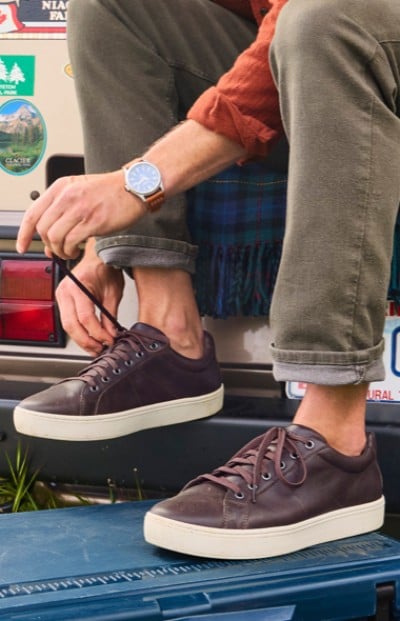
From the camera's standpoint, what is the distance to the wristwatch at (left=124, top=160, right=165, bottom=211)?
1723 mm

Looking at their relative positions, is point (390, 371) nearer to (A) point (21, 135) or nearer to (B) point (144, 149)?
(B) point (144, 149)

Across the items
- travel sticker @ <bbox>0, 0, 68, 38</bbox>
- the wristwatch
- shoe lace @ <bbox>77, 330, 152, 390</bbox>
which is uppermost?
travel sticker @ <bbox>0, 0, 68, 38</bbox>

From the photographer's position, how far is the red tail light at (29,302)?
90.0 inches

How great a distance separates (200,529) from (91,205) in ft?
1.84

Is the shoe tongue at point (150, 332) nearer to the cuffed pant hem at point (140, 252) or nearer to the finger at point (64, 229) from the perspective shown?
the cuffed pant hem at point (140, 252)

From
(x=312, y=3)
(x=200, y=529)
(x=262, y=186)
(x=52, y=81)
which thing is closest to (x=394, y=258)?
(x=262, y=186)

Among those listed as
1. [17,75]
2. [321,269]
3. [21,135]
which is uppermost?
[17,75]

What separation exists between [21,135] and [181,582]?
1252 millimetres

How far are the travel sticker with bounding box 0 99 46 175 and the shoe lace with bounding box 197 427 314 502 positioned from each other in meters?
0.98

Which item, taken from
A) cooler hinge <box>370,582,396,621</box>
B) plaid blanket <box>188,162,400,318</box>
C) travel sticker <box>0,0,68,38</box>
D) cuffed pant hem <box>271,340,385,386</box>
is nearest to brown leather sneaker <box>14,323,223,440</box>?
plaid blanket <box>188,162,400,318</box>

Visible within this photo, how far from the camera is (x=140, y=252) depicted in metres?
2.04

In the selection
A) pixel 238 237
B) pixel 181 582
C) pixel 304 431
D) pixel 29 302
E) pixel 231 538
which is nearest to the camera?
pixel 181 582

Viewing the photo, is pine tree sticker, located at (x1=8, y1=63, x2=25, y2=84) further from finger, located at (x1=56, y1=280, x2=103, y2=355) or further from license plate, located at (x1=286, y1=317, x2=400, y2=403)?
license plate, located at (x1=286, y1=317, x2=400, y2=403)

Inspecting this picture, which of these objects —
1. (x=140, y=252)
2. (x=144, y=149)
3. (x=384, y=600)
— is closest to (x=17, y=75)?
(x=144, y=149)
